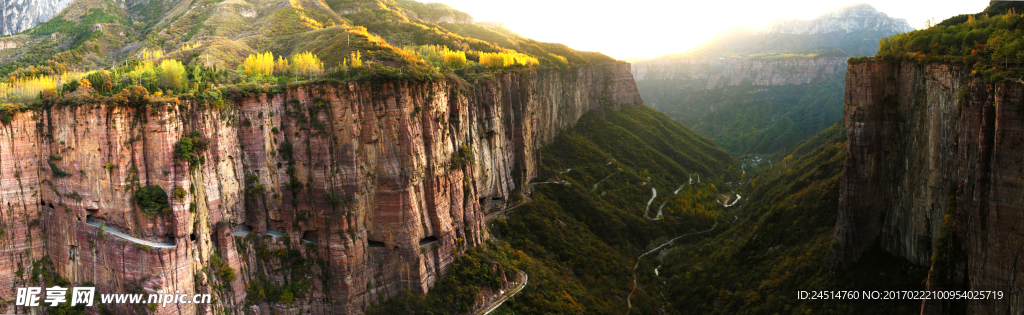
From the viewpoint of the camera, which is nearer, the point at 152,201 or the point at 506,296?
the point at 152,201

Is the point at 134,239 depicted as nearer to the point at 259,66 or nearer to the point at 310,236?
the point at 310,236

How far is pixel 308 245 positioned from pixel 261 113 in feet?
42.6

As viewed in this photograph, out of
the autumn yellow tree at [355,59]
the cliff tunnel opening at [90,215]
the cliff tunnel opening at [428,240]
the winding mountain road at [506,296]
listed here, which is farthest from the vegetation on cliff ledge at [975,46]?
the cliff tunnel opening at [90,215]

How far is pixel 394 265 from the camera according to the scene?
185 feet

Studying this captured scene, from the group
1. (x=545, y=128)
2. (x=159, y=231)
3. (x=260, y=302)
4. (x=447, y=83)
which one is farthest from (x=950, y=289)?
(x=545, y=128)

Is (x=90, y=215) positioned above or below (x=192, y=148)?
below

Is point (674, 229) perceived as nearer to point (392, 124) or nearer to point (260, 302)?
point (392, 124)

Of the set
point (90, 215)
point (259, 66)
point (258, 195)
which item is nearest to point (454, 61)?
point (259, 66)

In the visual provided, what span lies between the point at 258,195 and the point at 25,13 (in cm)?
9407

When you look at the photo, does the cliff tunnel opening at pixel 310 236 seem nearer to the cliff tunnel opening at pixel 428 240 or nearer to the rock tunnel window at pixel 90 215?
the cliff tunnel opening at pixel 428 240

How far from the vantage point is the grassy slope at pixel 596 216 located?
217 ft

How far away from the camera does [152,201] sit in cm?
4397

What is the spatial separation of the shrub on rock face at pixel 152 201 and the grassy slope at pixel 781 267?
5602 centimetres

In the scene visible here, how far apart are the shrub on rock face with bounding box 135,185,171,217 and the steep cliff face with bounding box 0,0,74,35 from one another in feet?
288
